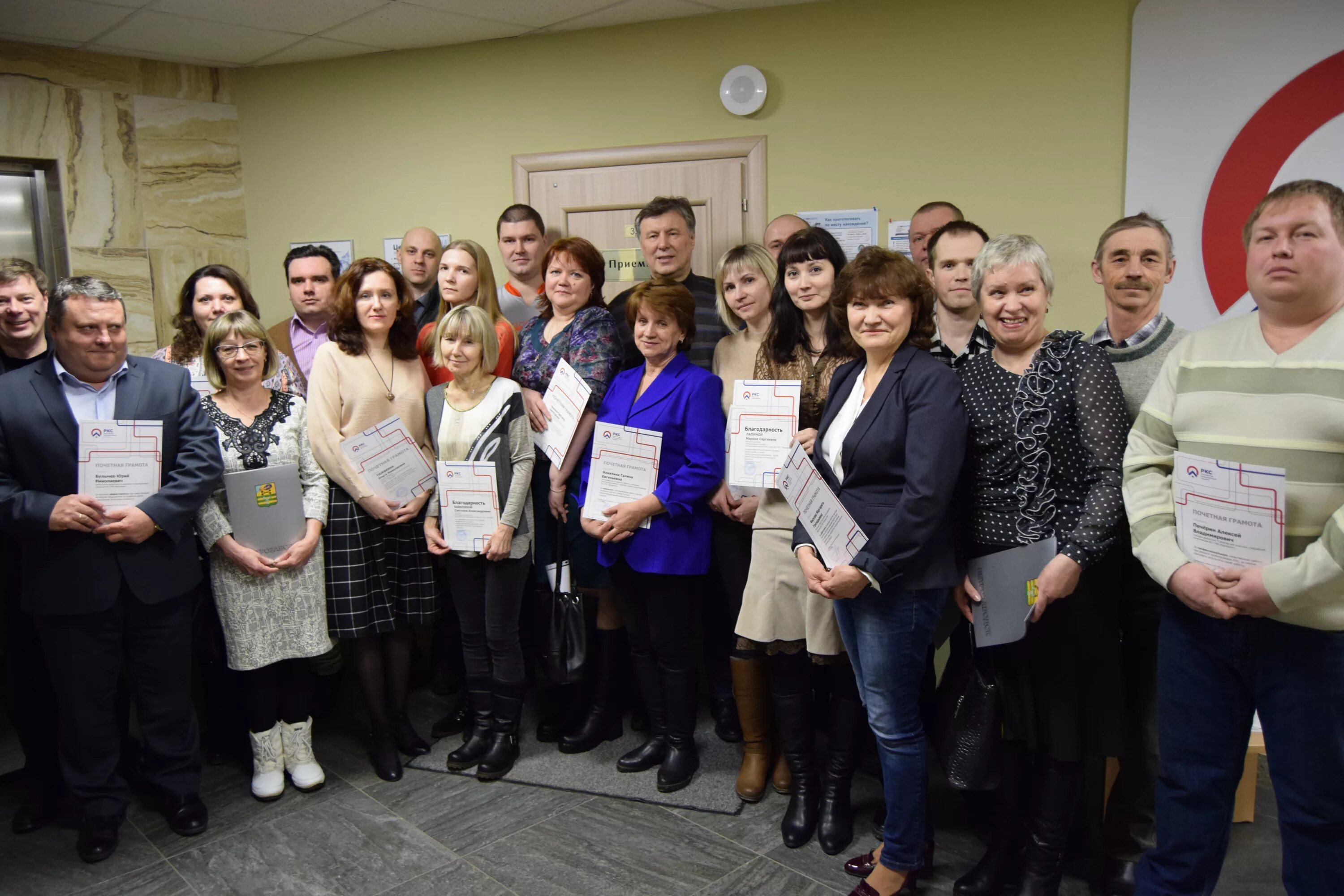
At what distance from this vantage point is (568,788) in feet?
9.17

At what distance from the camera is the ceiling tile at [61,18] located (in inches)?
147

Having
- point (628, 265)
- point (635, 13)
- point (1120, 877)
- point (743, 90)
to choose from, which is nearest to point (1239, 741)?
point (1120, 877)

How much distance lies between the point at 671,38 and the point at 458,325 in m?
2.19

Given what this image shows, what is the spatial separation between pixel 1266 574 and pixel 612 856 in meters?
1.75

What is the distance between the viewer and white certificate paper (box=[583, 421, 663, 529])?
258 centimetres

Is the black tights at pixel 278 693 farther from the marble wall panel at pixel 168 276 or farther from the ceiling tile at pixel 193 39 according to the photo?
the ceiling tile at pixel 193 39

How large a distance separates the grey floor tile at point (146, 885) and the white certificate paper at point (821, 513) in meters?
1.91

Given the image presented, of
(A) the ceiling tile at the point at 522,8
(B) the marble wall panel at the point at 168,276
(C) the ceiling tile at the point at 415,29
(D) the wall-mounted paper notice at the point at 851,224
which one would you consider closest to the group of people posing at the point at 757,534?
(D) the wall-mounted paper notice at the point at 851,224

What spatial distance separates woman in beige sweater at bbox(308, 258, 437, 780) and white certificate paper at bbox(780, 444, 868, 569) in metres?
1.28

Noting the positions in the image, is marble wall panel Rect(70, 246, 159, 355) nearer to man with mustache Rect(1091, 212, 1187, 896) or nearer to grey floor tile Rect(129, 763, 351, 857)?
grey floor tile Rect(129, 763, 351, 857)

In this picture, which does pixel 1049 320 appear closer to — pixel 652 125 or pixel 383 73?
pixel 652 125

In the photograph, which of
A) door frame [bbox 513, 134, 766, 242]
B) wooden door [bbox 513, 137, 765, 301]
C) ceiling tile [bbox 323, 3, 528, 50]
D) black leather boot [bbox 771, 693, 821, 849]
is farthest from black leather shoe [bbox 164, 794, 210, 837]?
ceiling tile [bbox 323, 3, 528, 50]

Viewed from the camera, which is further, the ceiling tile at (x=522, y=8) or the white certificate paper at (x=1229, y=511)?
the ceiling tile at (x=522, y=8)

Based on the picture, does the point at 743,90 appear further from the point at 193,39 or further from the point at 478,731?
the point at 478,731
